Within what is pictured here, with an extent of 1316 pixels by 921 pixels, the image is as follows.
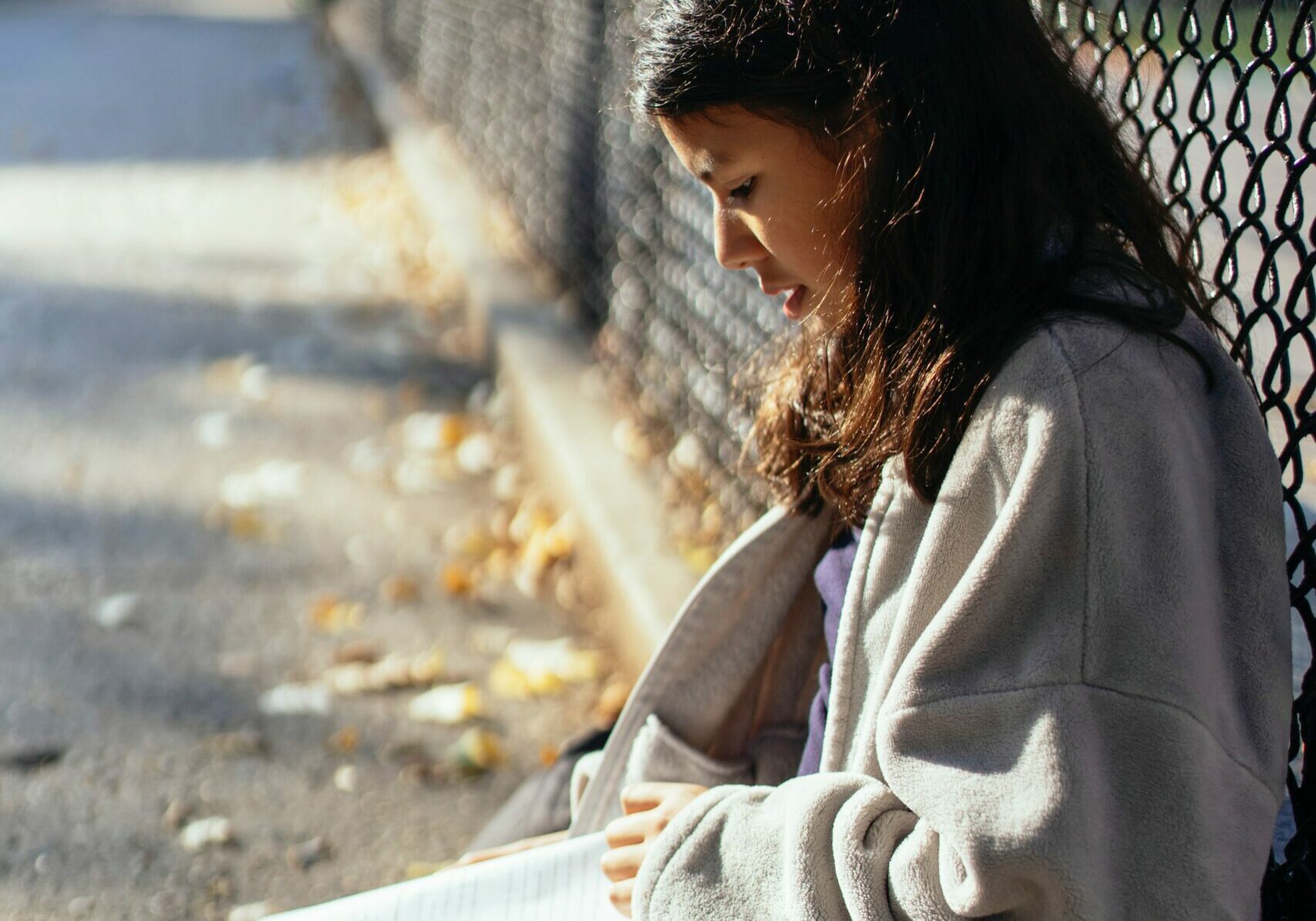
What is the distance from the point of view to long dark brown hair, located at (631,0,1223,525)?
4.31 feet

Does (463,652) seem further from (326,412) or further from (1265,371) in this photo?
(1265,371)

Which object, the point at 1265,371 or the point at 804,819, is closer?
the point at 804,819

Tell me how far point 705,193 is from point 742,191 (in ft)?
7.02

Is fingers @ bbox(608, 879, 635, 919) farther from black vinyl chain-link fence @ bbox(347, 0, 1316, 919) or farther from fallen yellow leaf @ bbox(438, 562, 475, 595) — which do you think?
fallen yellow leaf @ bbox(438, 562, 475, 595)

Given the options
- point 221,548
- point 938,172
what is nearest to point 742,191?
point 938,172

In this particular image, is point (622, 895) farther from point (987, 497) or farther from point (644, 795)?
point (987, 497)

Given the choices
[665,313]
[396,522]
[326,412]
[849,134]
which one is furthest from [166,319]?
[849,134]

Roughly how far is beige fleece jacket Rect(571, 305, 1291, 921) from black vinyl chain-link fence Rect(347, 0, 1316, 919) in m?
0.24

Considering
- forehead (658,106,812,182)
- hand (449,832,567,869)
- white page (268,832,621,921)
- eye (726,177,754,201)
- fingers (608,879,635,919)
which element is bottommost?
hand (449,832,567,869)

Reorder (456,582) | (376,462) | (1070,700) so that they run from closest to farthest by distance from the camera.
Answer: (1070,700), (456,582), (376,462)

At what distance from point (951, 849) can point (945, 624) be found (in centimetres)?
19

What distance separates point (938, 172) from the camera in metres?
1.33

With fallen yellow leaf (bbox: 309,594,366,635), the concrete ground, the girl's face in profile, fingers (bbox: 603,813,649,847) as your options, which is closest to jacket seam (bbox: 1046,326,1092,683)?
the girl's face in profile

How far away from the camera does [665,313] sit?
13.0 ft
